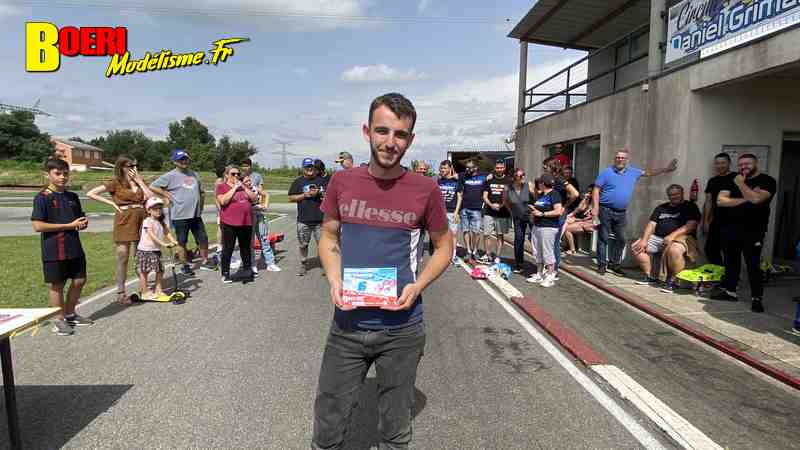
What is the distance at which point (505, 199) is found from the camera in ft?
29.4

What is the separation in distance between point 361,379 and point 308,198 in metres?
6.24

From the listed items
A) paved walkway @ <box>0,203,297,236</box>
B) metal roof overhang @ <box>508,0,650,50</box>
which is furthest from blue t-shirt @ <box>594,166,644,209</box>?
paved walkway @ <box>0,203,297,236</box>

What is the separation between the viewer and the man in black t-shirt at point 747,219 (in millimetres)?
6098

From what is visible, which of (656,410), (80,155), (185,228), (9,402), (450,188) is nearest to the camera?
(9,402)

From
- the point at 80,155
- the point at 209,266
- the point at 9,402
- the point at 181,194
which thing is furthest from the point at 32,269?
the point at 80,155

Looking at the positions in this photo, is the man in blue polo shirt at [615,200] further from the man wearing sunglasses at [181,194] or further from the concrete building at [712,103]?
the man wearing sunglasses at [181,194]

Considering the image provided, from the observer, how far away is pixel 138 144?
326ft

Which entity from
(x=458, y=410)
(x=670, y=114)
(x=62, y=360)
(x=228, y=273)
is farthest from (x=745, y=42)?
(x=62, y=360)

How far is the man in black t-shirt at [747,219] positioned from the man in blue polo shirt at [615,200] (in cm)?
162

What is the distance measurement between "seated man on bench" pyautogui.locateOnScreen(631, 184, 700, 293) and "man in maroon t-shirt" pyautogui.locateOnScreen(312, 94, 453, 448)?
21.4ft

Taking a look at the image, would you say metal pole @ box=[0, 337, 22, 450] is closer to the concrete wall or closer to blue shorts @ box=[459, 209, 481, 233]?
blue shorts @ box=[459, 209, 481, 233]

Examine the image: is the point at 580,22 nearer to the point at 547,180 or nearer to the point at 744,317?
the point at 547,180

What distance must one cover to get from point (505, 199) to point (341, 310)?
7169 mm

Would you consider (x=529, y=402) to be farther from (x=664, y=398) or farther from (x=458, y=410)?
(x=664, y=398)
